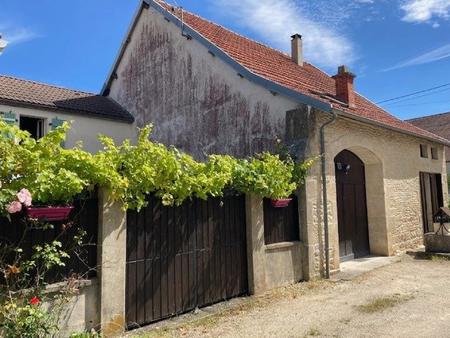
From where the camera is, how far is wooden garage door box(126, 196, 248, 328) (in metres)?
5.31

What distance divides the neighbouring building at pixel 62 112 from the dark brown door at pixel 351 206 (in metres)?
7.05

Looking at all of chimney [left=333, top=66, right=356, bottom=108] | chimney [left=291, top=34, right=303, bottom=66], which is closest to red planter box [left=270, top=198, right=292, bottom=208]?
chimney [left=333, top=66, right=356, bottom=108]

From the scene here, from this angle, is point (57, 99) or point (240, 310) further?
point (57, 99)

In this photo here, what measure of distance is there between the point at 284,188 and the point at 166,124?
19.2ft

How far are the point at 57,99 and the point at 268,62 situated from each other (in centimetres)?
650

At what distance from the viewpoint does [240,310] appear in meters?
5.96

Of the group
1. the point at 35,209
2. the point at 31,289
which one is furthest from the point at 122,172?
the point at 31,289

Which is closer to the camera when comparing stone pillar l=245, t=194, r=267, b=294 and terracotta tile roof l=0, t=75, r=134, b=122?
stone pillar l=245, t=194, r=267, b=294

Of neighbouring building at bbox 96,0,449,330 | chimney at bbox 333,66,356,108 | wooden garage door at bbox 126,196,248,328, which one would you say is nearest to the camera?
wooden garage door at bbox 126,196,248,328

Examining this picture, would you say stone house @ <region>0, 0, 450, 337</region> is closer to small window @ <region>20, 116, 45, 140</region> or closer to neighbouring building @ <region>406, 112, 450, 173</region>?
small window @ <region>20, 116, 45, 140</region>

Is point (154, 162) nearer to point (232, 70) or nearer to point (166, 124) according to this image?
point (232, 70)

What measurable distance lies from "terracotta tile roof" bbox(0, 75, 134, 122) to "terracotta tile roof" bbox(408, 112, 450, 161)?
2125 centimetres

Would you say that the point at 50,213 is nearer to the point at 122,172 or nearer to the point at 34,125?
the point at 122,172

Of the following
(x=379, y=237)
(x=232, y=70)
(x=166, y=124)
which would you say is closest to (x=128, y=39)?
(x=166, y=124)
